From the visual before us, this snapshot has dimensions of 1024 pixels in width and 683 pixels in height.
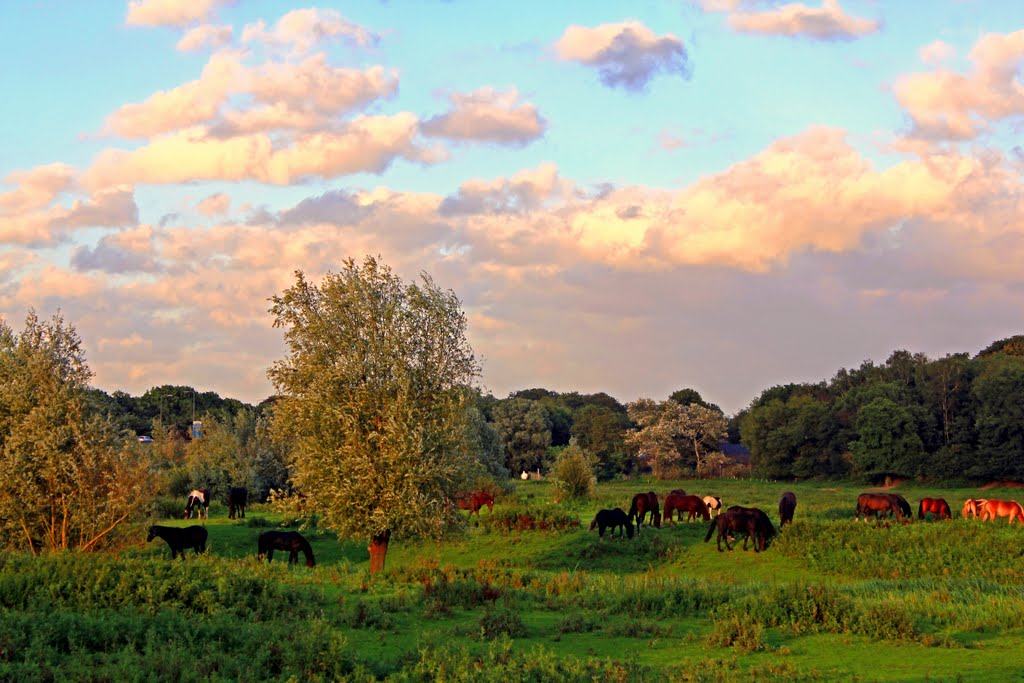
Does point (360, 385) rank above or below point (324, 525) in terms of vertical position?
above

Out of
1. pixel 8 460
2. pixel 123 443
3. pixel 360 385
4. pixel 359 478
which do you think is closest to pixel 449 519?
pixel 359 478

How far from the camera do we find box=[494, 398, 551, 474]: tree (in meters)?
104

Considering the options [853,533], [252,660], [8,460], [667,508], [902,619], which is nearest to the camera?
[252,660]

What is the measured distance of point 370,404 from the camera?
2867 cm

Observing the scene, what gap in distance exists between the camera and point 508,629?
18047mm

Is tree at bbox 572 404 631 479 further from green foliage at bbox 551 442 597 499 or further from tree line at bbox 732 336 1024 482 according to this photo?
green foliage at bbox 551 442 597 499

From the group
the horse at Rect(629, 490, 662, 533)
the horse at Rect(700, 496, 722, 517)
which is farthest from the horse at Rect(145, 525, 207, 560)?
the horse at Rect(700, 496, 722, 517)

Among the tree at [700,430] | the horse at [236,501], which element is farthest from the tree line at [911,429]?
the horse at [236,501]

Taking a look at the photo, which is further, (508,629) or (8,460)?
(8,460)

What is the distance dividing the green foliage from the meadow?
1041 inches

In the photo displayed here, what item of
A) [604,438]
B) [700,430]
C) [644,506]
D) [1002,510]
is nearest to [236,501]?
[644,506]

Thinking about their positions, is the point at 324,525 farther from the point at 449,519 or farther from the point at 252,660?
the point at 252,660

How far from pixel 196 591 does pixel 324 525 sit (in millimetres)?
11846

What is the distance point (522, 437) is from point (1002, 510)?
70.5 m
